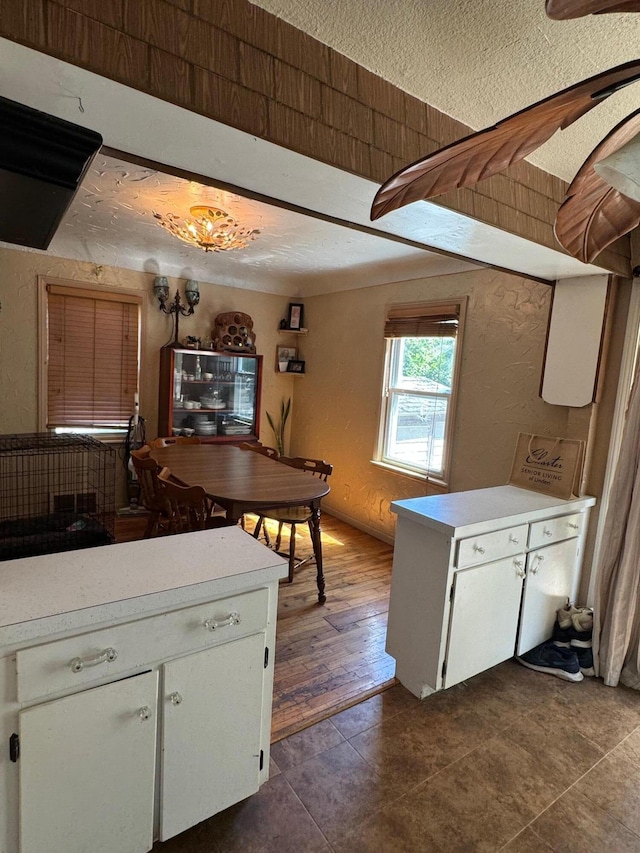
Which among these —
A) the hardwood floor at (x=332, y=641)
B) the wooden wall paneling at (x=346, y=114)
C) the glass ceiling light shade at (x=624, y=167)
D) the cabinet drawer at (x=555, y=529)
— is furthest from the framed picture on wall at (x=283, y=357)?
the glass ceiling light shade at (x=624, y=167)

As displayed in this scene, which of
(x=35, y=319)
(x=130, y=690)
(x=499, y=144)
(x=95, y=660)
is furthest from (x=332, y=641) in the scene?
(x=35, y=319)

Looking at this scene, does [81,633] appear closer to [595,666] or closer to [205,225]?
[205,225]

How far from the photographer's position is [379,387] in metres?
4.07

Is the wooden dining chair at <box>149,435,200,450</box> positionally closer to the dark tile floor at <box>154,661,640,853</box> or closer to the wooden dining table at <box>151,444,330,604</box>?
the wooden dining table at <box>151,444,330,604</box>

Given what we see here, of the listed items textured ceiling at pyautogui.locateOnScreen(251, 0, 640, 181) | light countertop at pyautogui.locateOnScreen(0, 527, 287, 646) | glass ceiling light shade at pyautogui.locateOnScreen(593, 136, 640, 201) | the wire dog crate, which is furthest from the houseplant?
glass ceiling light shade at pyautogui.locateOnScreen(593, 136, 640, 201)

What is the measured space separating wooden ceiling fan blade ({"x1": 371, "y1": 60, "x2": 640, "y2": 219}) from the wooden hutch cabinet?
3659 mm

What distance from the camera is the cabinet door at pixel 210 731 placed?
4.06ft

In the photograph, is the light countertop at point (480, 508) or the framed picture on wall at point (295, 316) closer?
the light countertop at point (480, 508)

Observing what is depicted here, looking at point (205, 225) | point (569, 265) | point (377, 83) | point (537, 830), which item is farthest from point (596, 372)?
point (205, 225)

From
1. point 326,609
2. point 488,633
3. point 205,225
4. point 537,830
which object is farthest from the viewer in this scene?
point 326,609

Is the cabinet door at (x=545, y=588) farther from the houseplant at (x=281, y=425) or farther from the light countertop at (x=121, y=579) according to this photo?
the houseplant at (x=281, y=425)

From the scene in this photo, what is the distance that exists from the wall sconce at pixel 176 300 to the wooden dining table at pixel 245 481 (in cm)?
135

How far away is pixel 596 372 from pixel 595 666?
4.99ft

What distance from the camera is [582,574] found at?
265 centimetres
